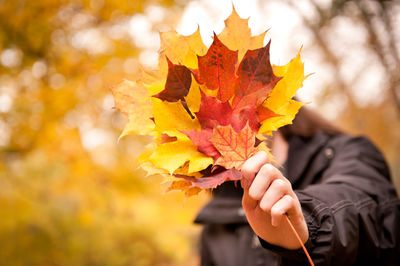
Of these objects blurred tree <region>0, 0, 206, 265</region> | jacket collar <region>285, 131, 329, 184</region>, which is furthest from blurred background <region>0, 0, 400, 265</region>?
jacket collar <region>285, 131, 329, 184</region>

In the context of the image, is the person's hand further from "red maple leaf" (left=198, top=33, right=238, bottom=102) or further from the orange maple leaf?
"red maple leaf" (left=198, top=33, right=238, bottom=102)

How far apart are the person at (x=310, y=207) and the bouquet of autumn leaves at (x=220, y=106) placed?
0.07 meters

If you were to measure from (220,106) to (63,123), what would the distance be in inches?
98.3

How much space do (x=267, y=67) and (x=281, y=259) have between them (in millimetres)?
498

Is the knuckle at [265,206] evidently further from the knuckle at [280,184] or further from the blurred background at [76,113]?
the blurred background at [76,113]

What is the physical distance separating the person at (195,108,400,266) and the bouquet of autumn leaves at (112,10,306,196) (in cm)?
7

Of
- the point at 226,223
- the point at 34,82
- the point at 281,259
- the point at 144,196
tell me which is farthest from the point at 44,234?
the point at 281,259

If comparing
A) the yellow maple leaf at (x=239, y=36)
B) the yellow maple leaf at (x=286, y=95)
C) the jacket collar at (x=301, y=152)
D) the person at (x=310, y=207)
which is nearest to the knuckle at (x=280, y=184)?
the person at (x=310, y=207)

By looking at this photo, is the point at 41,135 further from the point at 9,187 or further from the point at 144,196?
the point at 144,196

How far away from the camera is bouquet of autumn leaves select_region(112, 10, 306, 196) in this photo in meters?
0.65

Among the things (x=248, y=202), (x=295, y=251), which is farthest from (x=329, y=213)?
(x=248, y=202)

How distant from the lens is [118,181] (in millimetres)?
Result: 3119

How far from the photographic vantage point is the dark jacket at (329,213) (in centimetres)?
80

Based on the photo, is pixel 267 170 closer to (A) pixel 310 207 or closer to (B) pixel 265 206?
→ (B) pixel 265 206
